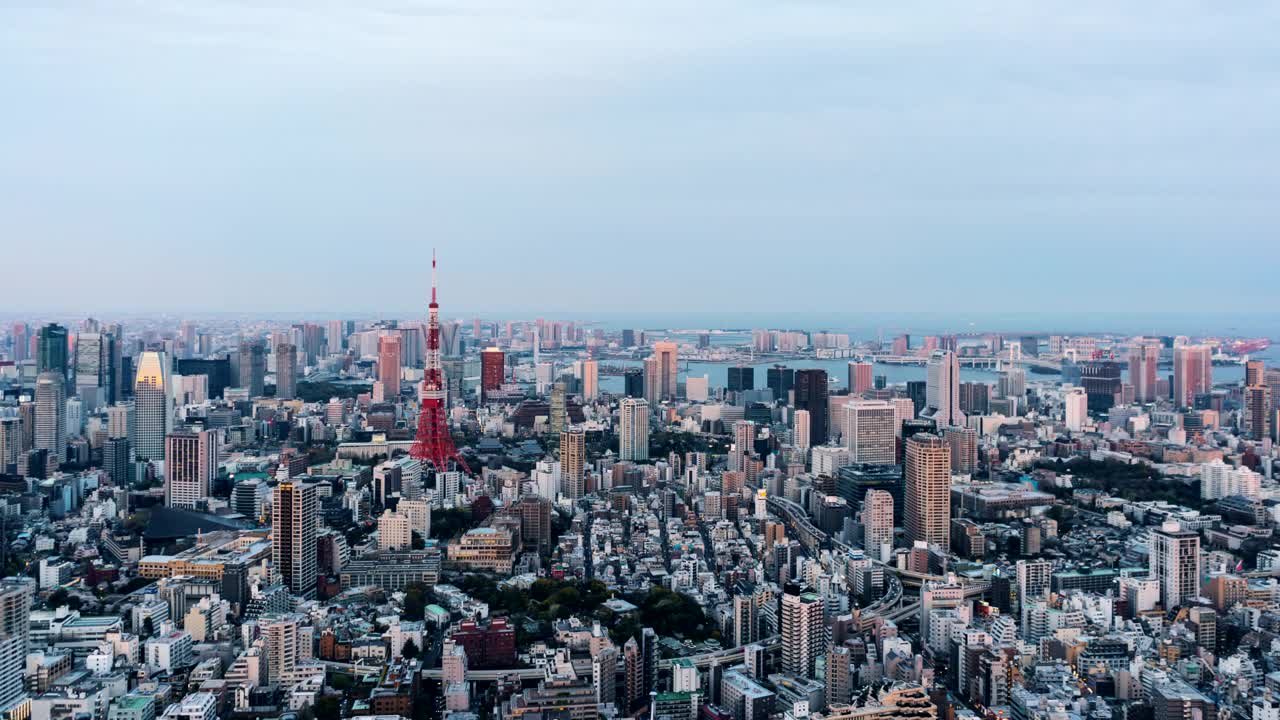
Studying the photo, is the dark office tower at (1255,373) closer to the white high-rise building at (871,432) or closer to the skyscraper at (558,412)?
the white high-rise building at (871,432)

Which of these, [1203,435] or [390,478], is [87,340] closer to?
[390,478]

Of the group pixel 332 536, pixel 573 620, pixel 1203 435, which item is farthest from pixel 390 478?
pixel 1203 435

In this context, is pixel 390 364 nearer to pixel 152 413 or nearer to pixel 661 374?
pixel 661 374

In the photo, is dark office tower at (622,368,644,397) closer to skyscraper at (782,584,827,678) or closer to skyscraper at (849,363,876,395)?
skyscraper at (849,363,876,395)

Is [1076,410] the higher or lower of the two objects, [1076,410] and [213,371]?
the lower

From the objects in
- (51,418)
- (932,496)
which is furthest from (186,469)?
(932,496)

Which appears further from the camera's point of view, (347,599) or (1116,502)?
(1116,502)
